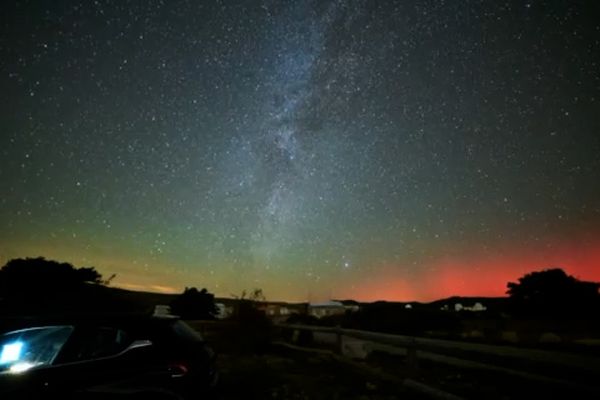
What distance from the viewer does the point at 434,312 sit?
33.1 metres

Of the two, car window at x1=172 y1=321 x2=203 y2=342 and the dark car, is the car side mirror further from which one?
car window at x1=172 y1=321 x2=203 y2=342

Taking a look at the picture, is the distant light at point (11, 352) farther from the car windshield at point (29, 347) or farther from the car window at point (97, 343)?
the car window at point (97, 343)

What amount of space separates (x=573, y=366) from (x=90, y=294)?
2213cm

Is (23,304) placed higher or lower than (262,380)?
higher

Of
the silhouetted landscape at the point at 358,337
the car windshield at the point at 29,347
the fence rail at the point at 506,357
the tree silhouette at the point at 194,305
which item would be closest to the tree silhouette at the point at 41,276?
the silhouetted landscape at the point at 358,337

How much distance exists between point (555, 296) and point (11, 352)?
1728 inches

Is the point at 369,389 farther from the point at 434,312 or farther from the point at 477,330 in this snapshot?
the point at 434,312

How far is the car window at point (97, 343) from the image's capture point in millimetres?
4960

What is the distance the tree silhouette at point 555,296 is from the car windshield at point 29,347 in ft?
135

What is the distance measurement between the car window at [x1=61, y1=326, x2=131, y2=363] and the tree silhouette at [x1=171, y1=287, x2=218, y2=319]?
3080 cm

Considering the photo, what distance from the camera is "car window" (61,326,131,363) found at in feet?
16.3

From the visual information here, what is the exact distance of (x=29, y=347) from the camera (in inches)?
218

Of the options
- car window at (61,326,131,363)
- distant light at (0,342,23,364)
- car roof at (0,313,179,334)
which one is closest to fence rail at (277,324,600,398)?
car roof at (0,313,179,334)

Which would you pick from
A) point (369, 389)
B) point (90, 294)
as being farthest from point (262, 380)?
point (90, 294)
